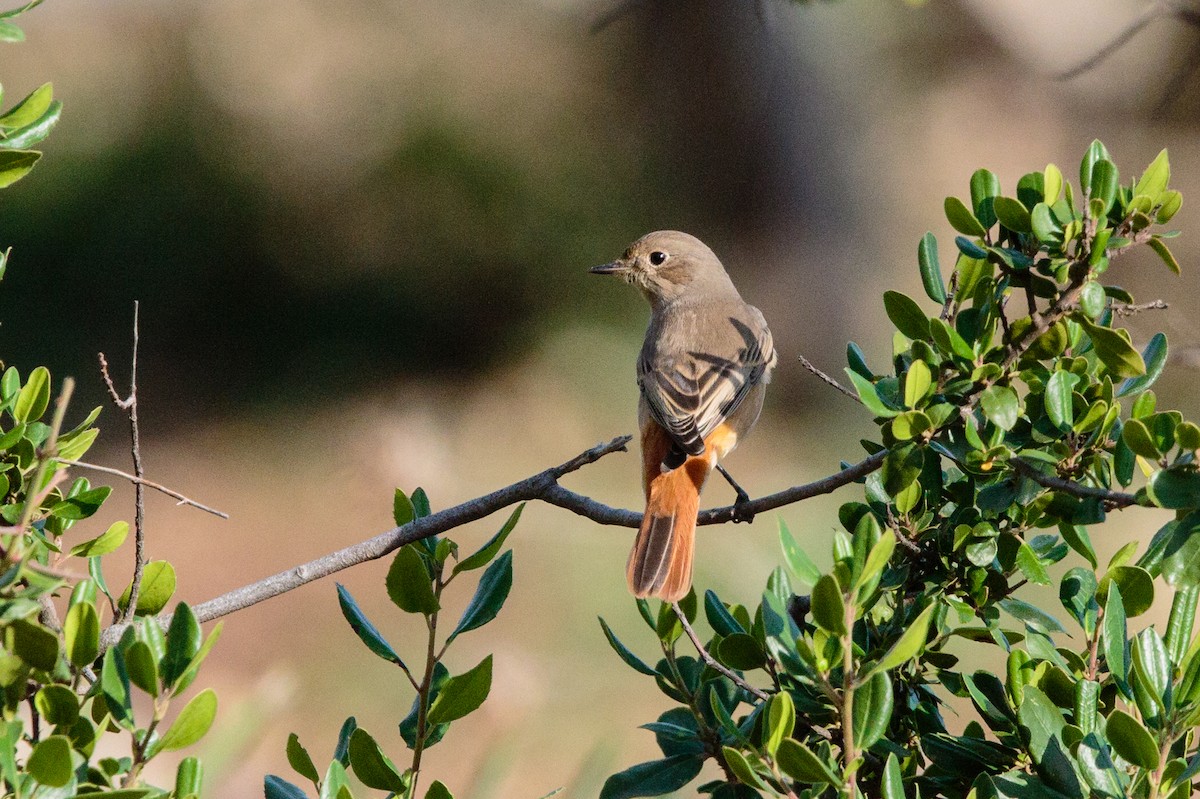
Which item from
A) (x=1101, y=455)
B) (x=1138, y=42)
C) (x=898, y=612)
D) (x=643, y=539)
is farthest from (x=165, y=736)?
(x=1138, y=42)

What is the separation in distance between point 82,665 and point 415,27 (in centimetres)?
911

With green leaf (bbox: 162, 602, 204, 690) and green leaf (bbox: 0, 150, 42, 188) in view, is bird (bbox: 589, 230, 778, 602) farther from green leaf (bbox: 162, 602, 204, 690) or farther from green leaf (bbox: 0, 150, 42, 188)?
green leaf (bbox: 0, 150, 42, 188)

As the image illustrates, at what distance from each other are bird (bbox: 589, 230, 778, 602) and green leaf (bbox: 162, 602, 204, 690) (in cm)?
109

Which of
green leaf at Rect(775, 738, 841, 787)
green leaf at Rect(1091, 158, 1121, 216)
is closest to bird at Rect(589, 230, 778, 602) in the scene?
green leaf at Rect(775, 738, 841, 787)

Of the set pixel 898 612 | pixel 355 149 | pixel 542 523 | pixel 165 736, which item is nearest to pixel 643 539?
pixel 898 612

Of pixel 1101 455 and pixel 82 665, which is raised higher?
pixel 1101 455

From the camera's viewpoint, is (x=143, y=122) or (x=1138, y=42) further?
(x=143, y=122)

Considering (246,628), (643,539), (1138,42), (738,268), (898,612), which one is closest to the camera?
(898,612)

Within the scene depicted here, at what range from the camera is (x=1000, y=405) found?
1.77 metres

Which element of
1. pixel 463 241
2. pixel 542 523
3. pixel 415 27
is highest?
pixel 415 27

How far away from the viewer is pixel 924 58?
8.88m

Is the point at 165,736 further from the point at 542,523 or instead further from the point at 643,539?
the point at 542,523

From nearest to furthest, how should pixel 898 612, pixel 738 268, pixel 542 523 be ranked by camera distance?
pixel 898 612, pixel 542 523, pixel 738 268

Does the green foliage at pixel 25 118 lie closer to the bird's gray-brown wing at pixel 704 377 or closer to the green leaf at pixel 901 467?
the green leaf at pixel 901 467
